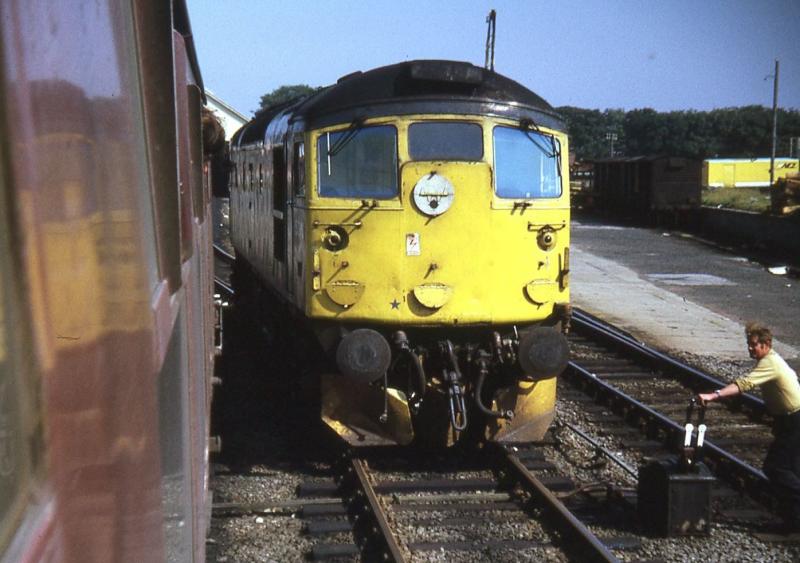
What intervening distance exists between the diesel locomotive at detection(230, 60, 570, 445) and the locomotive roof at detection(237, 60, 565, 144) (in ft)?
0.04

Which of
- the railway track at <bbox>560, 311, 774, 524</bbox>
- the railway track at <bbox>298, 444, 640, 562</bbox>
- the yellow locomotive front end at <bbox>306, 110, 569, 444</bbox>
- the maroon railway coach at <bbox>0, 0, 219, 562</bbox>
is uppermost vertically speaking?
the maroon railway coach at <bbox>0, 0, 219, 562</bbox>

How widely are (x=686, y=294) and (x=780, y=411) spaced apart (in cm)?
1304

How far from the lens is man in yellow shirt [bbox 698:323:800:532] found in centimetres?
707

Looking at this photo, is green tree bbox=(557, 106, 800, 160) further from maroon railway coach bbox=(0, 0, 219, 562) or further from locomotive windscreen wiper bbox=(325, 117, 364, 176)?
maroon railway coach bbox=(0, 0, 219, 562)

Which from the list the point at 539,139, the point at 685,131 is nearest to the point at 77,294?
the point at 539,139

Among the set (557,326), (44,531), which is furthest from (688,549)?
(44,531)

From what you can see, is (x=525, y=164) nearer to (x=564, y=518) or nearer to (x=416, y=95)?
(x=416, y=95)

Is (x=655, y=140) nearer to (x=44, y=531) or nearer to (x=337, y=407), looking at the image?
(x=337, y=407)

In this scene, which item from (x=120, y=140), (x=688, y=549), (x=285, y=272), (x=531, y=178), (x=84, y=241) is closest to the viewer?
(x=84, y=241)

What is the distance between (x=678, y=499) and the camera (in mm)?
6660

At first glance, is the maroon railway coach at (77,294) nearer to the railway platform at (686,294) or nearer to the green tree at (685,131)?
the railway platform at (686,294)

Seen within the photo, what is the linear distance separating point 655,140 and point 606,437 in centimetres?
8444

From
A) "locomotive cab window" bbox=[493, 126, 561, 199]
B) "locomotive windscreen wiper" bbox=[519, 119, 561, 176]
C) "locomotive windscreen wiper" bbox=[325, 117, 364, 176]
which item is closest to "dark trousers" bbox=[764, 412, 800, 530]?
"locomotive cab window" bbox=[493, 126, 561, 199]

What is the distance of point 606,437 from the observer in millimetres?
9281
